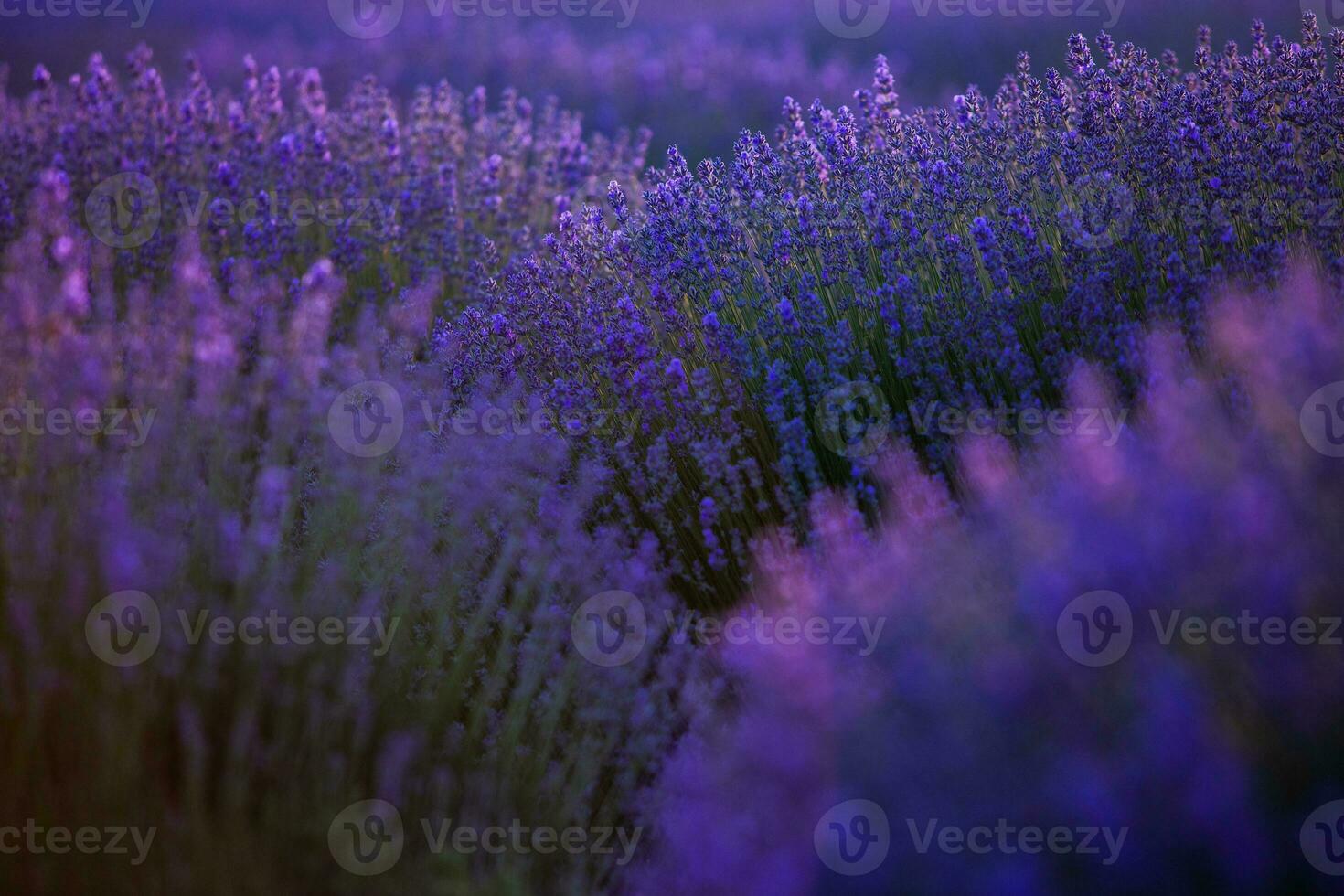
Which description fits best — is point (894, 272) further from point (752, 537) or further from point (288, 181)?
point (288, 181)

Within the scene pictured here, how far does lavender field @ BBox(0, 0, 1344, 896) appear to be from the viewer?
1.71 meters

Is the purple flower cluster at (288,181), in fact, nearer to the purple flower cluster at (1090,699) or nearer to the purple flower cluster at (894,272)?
the purple flower cluster at (894,272)

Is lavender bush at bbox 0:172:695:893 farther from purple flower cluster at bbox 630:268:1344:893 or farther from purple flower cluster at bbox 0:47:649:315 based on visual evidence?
purple flower cluster at bbox 0:47:649:315

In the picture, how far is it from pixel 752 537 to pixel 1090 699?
1334mm

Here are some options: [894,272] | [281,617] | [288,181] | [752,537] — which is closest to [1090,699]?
[752,537]

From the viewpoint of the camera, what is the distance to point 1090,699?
66.6 inches

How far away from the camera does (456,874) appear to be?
6.54 ft

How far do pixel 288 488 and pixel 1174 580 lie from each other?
2009 mm

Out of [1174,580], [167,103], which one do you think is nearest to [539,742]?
[1174,580]

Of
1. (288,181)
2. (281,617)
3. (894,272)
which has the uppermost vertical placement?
(288,181)

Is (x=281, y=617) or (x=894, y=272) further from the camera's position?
(x=894, y=272)

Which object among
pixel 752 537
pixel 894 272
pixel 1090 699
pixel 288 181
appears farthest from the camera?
pixel 288 181

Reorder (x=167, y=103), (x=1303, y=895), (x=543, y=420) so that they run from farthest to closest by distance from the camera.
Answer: (x=167, y=103) → (x=543, y=420) → (x=1303, y=895)

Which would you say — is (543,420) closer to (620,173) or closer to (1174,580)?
(1174,580)
